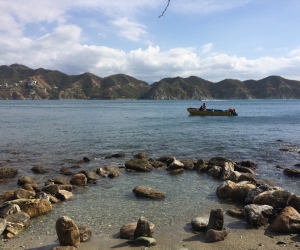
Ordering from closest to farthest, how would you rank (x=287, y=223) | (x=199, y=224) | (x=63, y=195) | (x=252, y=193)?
1. (x=287, y=223)
2. (x=199, y=224)
3. (x=252, y=193)
4. (x=63, y=195)

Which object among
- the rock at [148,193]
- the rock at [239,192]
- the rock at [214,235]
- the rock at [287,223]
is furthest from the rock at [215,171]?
the rock at [214,235]

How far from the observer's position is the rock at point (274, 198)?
9695 mm

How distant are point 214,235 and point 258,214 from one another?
2.05 m

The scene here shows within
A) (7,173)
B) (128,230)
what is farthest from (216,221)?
(7,173)

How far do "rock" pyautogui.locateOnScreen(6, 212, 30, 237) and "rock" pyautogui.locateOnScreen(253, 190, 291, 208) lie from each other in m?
7.94

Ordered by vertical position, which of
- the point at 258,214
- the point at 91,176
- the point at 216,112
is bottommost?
the point at 91,176

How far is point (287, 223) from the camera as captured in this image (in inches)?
321

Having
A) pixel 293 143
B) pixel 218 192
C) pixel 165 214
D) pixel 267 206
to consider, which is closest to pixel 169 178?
pixel 218 192

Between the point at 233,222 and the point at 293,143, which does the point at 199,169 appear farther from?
the point at 293,143

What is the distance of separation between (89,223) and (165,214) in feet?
8.62

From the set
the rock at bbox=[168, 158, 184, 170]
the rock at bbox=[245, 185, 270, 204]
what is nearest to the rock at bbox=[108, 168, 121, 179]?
the rock at bbox=[168, 158, 184, 170]

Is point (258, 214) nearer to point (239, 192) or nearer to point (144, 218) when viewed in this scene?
point (239, 192)

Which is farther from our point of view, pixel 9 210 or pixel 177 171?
pixel 177 171

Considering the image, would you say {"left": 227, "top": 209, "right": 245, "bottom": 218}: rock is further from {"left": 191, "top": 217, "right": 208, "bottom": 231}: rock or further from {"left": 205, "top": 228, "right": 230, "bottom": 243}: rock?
{"left": 205, "top": 228, "right": 230, "bottom": 243}: rock
